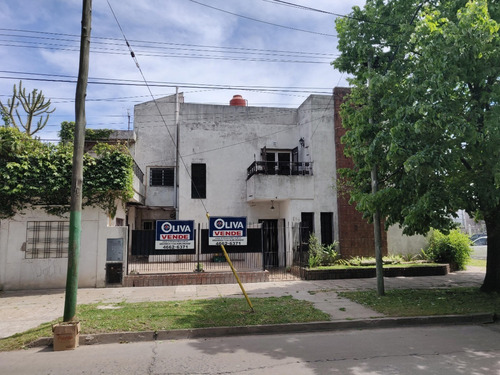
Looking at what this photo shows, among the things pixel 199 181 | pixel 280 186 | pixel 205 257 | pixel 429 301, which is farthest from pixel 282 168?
pixel 429 301

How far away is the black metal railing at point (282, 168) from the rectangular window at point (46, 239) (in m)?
8.92

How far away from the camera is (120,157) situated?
12570 mm

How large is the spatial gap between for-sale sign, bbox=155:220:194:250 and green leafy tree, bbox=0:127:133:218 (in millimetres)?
1831

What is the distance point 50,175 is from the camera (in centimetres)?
1184

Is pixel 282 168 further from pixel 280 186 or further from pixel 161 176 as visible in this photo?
pixel 161 176

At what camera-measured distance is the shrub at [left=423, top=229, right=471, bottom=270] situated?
16.5 metres

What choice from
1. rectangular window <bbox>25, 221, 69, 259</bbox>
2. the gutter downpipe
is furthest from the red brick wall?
rectangular window <bbox>25, 221, 69, 259</bbox>

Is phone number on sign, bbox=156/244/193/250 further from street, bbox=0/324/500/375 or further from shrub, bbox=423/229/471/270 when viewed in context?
shrub, bbox=423/229/471/270

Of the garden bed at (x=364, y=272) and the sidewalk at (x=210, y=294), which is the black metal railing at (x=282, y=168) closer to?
the garden bed at (x=364, y=272)

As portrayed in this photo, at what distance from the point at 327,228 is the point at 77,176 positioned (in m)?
12.9

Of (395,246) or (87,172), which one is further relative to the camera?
(395,246)

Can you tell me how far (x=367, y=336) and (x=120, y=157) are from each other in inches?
380

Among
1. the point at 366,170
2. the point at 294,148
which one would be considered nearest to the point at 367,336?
the point at 366,170

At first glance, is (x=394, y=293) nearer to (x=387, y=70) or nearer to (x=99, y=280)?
(x=387, y=70)
